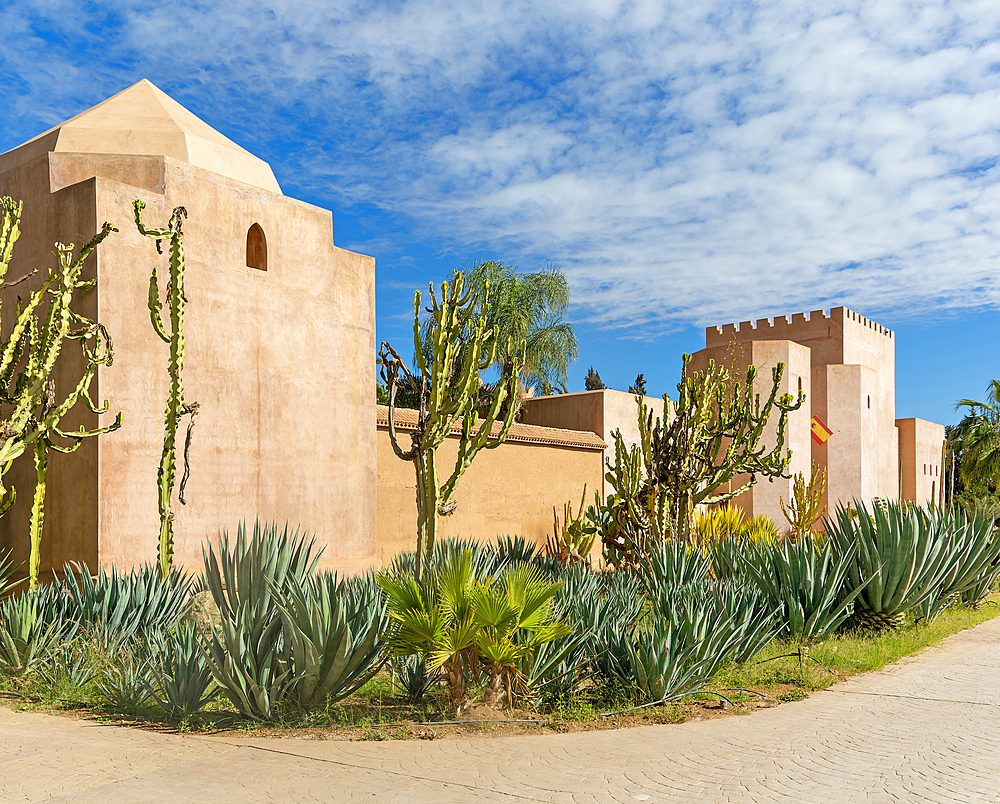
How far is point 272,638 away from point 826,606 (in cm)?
526

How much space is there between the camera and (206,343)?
10938mm

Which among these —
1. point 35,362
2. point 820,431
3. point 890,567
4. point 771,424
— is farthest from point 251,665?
point 820,431

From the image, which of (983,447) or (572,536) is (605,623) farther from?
(983,447)

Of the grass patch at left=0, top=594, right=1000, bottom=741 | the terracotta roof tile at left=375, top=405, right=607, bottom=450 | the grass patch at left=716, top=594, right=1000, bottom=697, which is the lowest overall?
the grass patch at left=716, top=594, right=1000, bottom=697

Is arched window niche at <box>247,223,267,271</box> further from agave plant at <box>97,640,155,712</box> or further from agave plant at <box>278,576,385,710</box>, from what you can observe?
agave plant at <box>278,576,385,710</box>

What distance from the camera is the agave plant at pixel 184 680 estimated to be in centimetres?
567

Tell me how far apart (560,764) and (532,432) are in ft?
38.1

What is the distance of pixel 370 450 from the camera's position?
42.6 feet

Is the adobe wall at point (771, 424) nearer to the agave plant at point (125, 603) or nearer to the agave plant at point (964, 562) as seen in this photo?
the agave plant at point (964, 562)

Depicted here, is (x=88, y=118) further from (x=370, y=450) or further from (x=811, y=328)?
(x=811, y=328)

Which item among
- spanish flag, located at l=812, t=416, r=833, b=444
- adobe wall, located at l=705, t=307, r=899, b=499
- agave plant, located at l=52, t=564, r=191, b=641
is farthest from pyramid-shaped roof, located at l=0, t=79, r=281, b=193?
adobe wall, located at l=705, t=307, r=899, b=499

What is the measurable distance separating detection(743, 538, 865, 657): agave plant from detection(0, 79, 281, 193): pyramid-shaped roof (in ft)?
27.2

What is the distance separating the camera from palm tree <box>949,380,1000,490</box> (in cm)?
2655

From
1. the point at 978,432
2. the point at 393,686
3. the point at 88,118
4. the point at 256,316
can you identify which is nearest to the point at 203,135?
the point at 88,118
